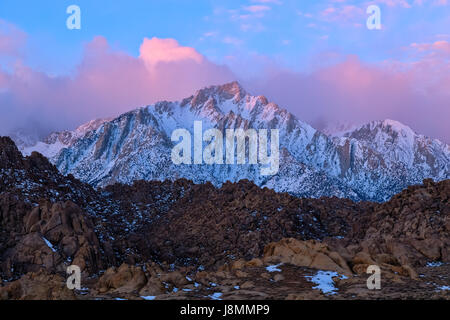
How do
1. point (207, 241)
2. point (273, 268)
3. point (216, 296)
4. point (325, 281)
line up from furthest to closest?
point (207, 241), point (273, 268), point (325, 281), point (216, 296)

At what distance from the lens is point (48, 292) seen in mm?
24078

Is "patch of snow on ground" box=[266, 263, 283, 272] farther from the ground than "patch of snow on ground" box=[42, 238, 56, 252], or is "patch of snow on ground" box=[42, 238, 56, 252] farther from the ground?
"patch of snow on ground" box=[266, 263, 283, 272]

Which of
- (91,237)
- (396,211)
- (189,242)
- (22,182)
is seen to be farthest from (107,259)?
(396,211)

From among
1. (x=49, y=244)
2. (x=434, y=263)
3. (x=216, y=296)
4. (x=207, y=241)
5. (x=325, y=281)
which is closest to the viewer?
(x=216, y=296)

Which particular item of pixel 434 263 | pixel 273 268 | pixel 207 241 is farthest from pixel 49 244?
pixel 434 263

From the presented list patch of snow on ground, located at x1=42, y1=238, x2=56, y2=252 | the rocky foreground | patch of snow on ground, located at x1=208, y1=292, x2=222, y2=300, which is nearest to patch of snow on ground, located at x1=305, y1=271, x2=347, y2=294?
the rocky foreground

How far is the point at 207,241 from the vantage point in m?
81.7

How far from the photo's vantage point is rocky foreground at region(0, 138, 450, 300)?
95.3 feet

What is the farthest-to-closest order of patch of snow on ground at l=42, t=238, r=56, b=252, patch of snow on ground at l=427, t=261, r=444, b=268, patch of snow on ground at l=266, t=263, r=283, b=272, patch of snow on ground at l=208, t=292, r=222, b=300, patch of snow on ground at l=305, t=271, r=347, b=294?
patch of snow on ground at l=42, t=238, r=56, b=252 → patch of snow on ground at l=427, t=261, r=444, b=268 → patch of snow on ground at l=266, t=263, r=283, b=272 → patch of snow on ground at l=305, t=271, r=347, b=294 → patch of snow on ground at l=208, t=292, r=222, b=300

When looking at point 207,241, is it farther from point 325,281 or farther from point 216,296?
point 216,296

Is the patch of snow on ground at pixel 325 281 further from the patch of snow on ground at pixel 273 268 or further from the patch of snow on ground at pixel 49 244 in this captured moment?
the patch of snow on ground at pixel 49 244

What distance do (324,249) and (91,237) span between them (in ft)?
128

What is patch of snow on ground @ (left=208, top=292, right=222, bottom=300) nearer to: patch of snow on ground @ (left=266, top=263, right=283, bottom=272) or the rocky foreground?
the rocky foreground
